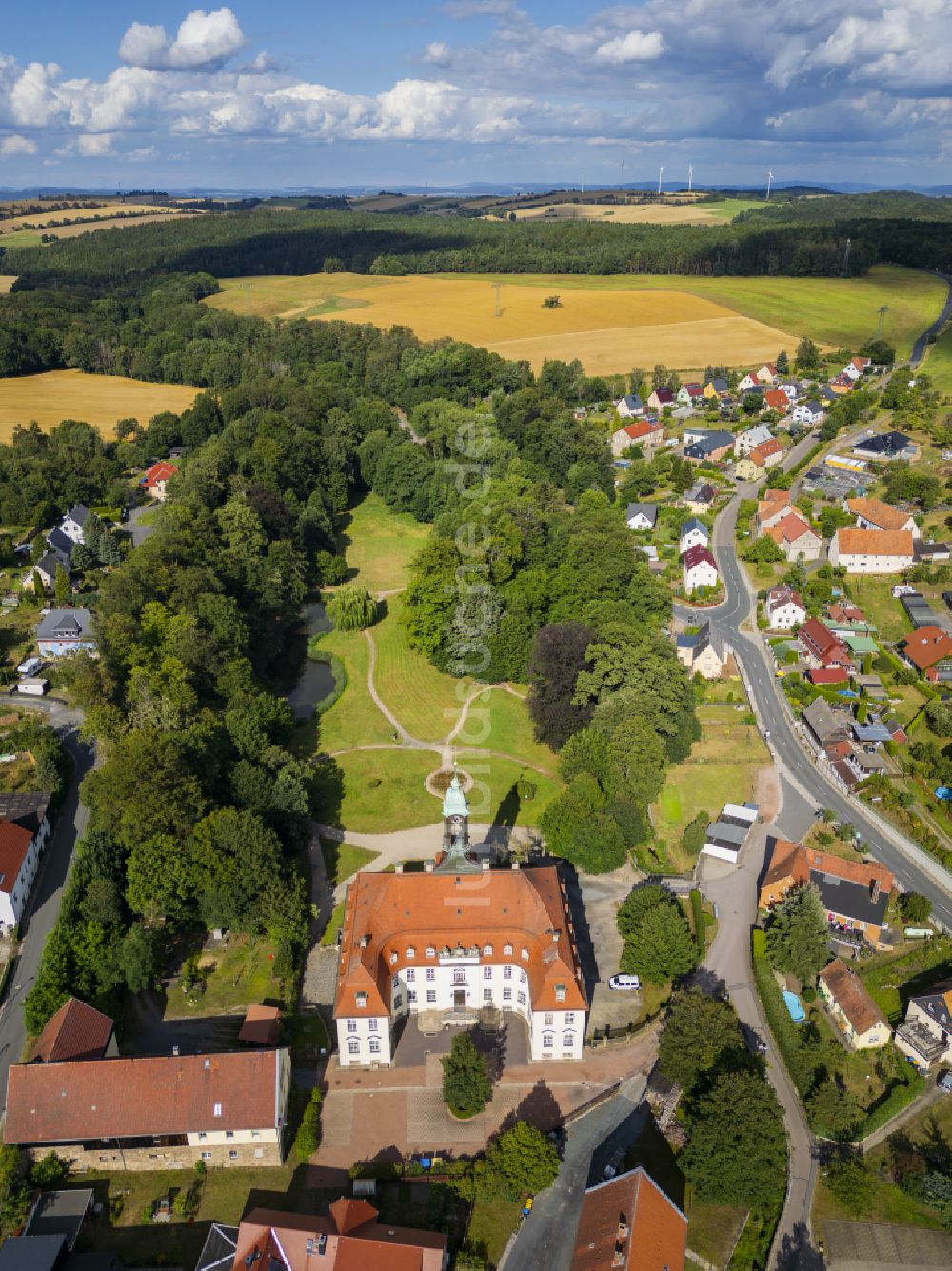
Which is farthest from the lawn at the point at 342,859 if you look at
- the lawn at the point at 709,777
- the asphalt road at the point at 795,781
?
the asphalt road at the point at 795,781

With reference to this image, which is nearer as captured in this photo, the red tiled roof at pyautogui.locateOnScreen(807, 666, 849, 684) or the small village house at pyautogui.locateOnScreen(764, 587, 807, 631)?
the red tiled roof at pyautogui.locateOnScreen(807, 666, 849, 684)

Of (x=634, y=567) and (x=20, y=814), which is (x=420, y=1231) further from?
(x=634, y=567)

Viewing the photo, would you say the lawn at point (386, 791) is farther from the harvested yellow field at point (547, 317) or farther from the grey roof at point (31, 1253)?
the harvested yellow field at point (547, 317)

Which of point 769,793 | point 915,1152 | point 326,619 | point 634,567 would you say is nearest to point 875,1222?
point 915,1152

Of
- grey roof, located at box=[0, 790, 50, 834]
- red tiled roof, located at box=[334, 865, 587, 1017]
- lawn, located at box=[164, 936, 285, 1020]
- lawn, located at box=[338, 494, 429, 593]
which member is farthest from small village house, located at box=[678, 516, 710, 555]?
grey roof, located at box=[0, 790, 50, 834]

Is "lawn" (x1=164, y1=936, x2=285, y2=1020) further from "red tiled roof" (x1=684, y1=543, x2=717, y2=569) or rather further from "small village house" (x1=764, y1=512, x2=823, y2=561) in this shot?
"small village house" (x1=764, y1=512, x2=823, y2=561)

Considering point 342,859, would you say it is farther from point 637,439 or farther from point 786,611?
point 637,439
